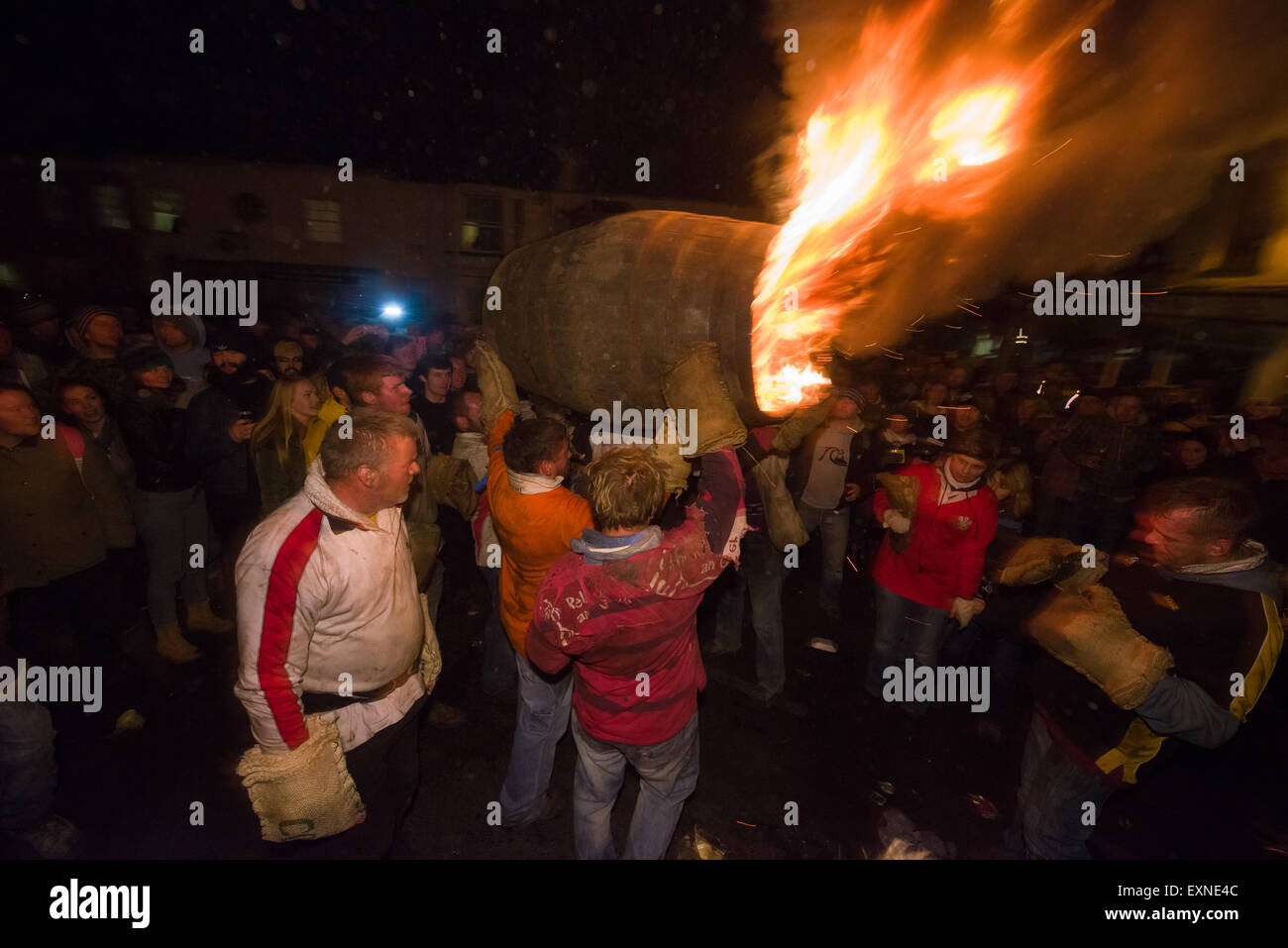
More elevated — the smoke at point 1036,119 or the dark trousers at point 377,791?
the smoke at point 1036,119

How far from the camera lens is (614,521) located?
2.22 metres

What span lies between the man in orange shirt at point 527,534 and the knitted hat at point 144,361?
2.95 meters

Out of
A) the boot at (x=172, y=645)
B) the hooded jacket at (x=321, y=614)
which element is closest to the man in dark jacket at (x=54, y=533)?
the boot at (x=172, y=645)

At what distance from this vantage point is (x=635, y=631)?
90.1 inches

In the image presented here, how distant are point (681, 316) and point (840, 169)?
5.70 feet

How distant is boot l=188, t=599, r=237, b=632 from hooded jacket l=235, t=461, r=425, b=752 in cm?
354

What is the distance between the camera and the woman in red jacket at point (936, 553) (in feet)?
12.5

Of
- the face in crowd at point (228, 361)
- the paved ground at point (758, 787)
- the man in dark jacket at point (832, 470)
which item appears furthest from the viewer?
the man in dark jacket at point (832, 470)

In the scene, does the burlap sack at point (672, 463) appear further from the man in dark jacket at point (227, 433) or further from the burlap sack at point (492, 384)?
the man in dark jacket at point (227, 433)

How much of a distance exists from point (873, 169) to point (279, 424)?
461 centimetres

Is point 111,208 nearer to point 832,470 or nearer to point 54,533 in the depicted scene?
point 54,533

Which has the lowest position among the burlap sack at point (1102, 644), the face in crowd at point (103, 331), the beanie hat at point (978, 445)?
the burlap sack at point (1102, 644)

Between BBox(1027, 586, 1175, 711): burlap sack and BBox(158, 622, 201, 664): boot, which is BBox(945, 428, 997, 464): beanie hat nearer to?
BBox(1027, 586, 1175, 711): burlap sack
